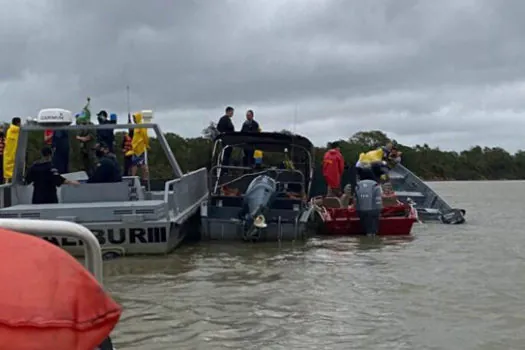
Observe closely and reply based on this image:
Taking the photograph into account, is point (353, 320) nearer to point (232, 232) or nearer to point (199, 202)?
point (232, 232)

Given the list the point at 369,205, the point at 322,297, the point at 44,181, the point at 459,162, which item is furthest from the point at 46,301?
the point at 459,162

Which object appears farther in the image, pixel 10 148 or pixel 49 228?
pixel 10 148

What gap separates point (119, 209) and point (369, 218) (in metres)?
5.44

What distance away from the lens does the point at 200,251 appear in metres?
12.2

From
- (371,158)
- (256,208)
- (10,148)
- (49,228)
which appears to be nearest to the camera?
(49,228)

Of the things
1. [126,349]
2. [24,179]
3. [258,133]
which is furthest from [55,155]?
[126,349]

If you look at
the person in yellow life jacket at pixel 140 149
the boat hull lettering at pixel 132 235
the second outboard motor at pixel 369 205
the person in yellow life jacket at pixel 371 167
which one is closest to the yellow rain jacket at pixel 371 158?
the person in yellow life jacket at pixel 371 167

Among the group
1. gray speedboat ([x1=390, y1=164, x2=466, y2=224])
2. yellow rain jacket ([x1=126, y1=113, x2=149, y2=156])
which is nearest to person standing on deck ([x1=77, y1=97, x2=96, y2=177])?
yellow rain jacket ([x1=126, y1=113, x2=149, y2=156])

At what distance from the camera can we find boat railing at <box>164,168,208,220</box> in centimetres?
1155

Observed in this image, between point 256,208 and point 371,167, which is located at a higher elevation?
point 371,167

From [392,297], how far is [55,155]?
27.1ft

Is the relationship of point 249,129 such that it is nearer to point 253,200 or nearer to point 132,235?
point 253,200

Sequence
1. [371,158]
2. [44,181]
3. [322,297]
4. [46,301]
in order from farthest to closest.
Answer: [371,158] → [44,181] → [322,297] → [46,301]

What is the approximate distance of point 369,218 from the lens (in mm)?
14406
